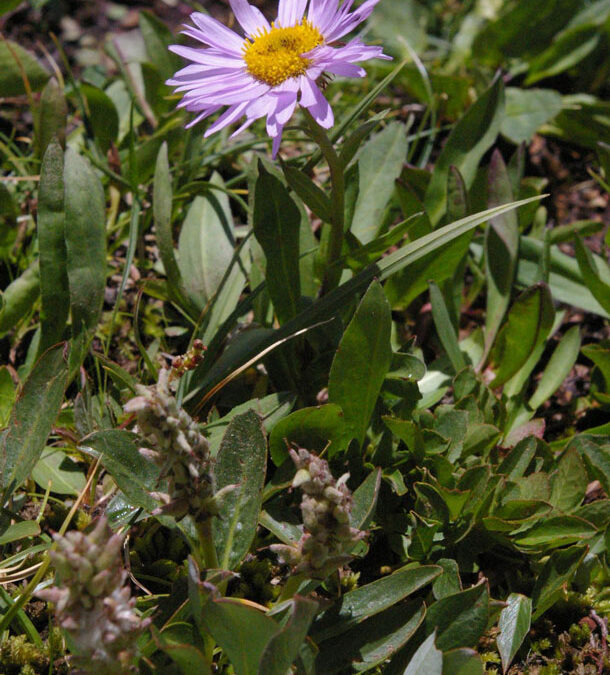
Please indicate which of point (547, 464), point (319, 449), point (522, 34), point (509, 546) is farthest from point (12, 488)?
point (522, 34)

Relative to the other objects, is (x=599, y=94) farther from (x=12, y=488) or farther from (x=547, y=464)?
(x=12, y=488)

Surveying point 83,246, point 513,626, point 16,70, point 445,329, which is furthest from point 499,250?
point 16,70

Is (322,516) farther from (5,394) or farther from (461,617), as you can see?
(5,394)

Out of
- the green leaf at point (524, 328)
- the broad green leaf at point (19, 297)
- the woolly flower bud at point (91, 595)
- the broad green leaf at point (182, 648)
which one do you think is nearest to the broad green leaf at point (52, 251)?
the broad green leaf at point (19, 297)

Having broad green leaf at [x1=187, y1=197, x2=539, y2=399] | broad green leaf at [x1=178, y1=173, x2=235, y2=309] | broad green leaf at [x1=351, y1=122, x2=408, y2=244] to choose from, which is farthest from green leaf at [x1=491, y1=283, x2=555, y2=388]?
broad green leaf at [x1=178, y1=173, x2=235, y2=309]

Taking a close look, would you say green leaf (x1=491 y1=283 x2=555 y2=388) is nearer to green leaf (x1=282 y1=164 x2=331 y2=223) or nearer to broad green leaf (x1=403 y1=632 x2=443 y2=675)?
green leaf (x1=282 y1=164 x2=331 y2=223)

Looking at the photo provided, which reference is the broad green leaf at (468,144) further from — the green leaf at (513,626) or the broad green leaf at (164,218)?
the green leaf at (513,626)
